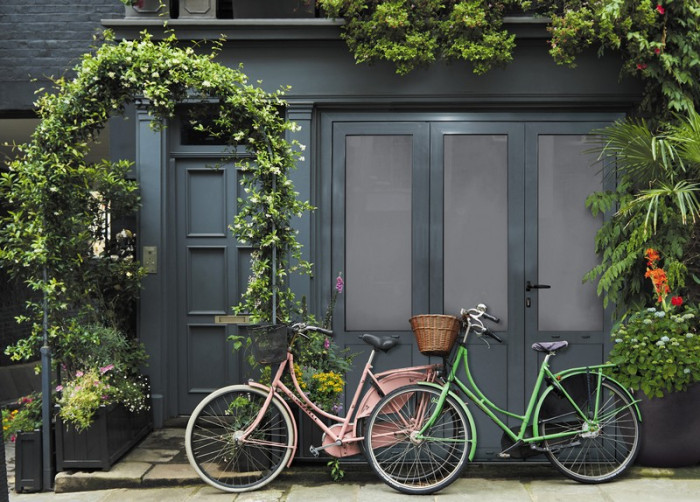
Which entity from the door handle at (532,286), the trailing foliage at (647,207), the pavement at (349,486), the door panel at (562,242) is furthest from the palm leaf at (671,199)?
the pavement at (349,486)

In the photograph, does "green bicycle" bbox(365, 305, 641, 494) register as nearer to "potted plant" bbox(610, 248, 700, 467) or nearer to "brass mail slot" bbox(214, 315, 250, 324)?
"potted plant" bbox(610, 248, 700, 467)

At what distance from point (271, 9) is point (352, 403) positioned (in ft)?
12.5

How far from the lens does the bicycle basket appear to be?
619cm

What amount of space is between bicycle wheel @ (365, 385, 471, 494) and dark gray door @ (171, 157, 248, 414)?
245 cm

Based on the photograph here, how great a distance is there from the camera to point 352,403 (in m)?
6.24

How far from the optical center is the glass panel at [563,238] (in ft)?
25.8

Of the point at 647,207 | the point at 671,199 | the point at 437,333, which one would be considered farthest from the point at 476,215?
the point at 437,333

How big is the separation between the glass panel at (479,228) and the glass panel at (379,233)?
1.35ft

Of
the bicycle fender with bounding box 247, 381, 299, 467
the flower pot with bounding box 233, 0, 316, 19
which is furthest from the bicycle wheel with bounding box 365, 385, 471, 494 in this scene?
the flower pot with bounding box 233, 0, 316, 19

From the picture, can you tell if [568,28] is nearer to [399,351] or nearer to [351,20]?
[351,20]

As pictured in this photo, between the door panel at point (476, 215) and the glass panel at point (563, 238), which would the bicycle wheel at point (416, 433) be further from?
the glass panel at point (563, 238)

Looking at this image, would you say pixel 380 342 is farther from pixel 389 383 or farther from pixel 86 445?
pixel 86 445

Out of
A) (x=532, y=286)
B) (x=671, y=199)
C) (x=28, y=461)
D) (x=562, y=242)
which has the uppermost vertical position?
(x=671, y=199)

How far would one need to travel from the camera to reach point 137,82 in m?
6.39
